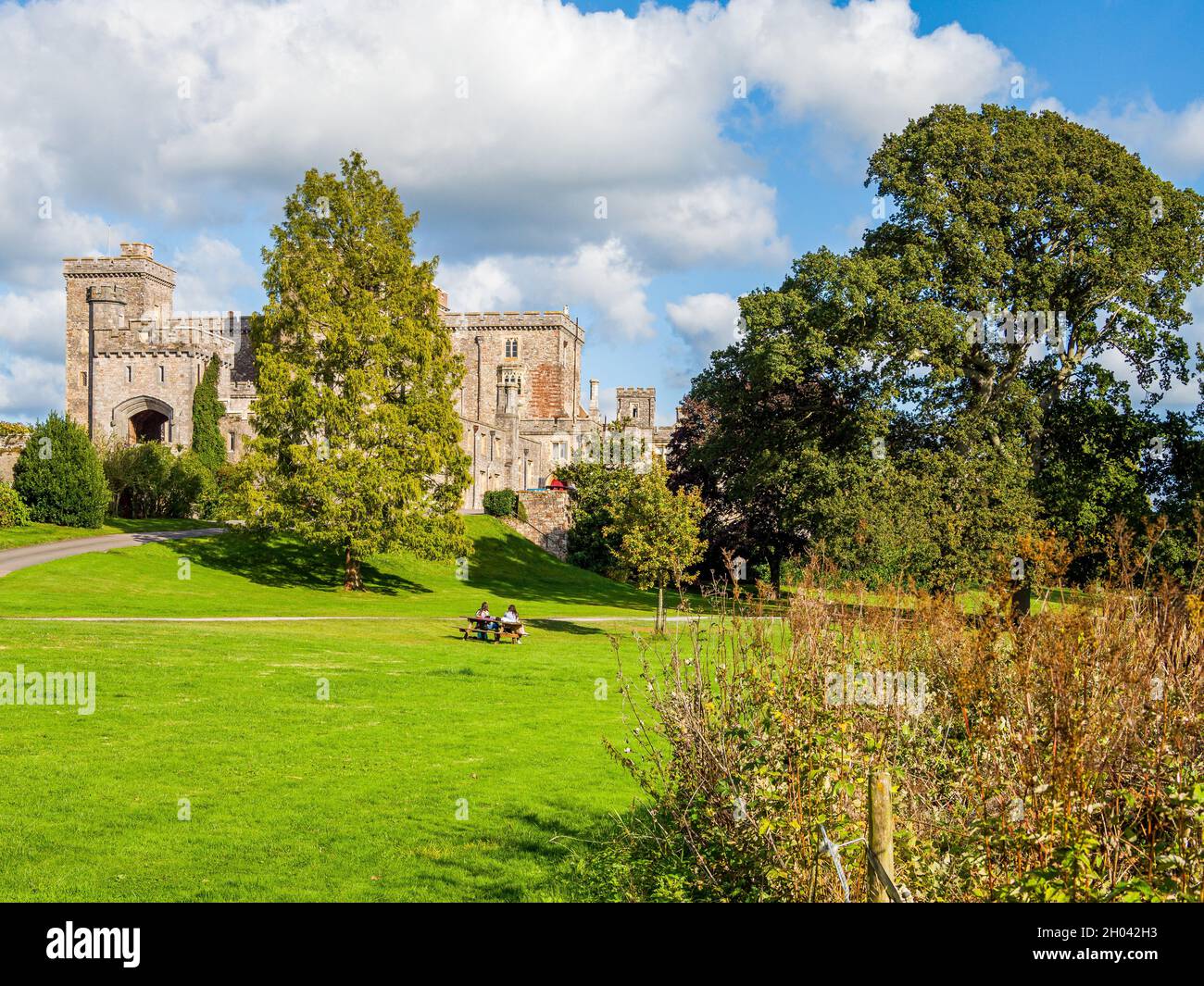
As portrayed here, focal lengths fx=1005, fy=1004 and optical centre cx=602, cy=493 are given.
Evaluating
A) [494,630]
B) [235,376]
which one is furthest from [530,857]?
[235,376]

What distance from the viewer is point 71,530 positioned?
4097 cm

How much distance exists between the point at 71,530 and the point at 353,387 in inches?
576

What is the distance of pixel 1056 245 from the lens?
3281 centimetres

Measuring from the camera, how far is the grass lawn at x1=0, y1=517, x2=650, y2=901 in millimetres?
8344

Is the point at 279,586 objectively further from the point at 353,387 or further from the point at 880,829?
the point at 880,829

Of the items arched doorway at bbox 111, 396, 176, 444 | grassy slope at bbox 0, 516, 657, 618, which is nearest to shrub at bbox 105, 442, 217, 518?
grassy slope at bbox 0, 516, 657, 618

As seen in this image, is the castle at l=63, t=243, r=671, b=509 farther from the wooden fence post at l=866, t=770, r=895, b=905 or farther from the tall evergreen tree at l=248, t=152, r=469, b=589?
the wooden fence post at l=866, t=770, r=895, b=905

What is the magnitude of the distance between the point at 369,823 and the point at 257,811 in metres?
1.14

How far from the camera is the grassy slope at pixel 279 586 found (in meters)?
28.7

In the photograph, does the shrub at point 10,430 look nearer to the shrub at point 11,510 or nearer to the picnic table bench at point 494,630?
the shrub at point 11,510

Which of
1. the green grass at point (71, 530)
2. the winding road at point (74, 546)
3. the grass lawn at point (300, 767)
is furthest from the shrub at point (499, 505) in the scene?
the grass lawn at point (300, 767)
